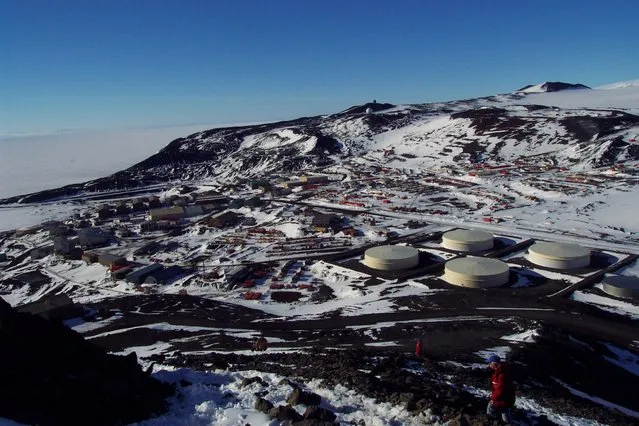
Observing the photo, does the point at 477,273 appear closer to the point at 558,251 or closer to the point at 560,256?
the point at 560,256

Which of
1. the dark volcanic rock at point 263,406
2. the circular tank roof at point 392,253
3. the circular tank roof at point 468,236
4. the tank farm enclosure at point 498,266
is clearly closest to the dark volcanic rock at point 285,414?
the dark volcanic rock at point 263,406

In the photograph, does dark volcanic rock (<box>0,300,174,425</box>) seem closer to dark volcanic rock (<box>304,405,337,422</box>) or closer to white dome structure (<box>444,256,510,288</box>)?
dark volcanic rock (<box>304,405,337,422</box>)

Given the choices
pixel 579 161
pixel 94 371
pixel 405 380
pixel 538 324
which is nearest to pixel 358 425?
pixel 405 380

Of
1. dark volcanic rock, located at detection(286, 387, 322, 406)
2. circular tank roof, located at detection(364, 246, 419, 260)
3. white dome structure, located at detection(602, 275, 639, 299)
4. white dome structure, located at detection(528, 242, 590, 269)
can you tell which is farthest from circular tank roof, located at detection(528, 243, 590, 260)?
dark volcanic rock, located at detection(286, 387, 322, 406)

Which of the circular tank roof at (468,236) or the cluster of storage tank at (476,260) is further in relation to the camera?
the circular tank roof at (468,236)

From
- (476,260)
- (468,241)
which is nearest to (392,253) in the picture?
(476,260)

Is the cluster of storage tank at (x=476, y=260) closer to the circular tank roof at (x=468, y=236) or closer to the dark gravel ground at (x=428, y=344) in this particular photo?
the circular tank roof at (x=468, y=236)
